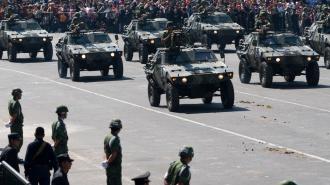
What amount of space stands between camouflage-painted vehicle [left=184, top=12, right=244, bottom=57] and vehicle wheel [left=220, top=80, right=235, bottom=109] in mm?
18749

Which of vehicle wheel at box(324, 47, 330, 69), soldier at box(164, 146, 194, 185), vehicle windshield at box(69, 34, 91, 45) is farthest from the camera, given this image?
vehicle wheel at box(324, 47, 330, 69)

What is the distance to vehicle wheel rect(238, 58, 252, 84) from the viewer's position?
38.6 m

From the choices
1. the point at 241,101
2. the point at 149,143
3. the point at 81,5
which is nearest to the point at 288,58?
the point at 241,101

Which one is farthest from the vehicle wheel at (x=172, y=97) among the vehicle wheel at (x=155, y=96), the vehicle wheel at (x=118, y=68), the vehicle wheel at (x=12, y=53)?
the vehicle wheel at (x=12, y=53)

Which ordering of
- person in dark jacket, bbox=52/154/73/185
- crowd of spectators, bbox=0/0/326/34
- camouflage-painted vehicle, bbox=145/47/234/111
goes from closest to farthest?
person in dark jacket, bbox=52/154/73/185 → camouflage-painted vehicle, bbox=145/47/234/111 → crowd of spectators, bbox=0/0/326/34

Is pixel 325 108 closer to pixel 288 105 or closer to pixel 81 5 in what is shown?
pixel 288 105

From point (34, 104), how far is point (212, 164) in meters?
13.3

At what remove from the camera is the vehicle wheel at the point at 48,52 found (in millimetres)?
50031

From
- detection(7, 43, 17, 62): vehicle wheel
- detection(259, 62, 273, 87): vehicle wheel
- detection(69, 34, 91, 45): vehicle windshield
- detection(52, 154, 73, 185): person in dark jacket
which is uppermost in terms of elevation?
detection(52, 154, 73, 185): person in dark jacket

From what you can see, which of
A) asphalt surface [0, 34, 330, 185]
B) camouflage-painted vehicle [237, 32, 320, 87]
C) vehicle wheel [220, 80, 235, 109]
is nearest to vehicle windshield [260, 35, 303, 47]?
camouflage-painted vehicle [237, 32, 320, 87]

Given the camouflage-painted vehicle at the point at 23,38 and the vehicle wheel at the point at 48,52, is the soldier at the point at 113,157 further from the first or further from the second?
the vehicle wheel at the point at 48,52

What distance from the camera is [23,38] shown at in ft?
161

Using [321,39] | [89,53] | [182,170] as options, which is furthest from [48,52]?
[182,170]

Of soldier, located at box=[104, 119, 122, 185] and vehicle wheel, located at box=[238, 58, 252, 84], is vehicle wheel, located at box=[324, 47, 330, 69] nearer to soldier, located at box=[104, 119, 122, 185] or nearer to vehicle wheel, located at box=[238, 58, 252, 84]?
vehicle wheel, located at box=[238, 58, 252, 84]
